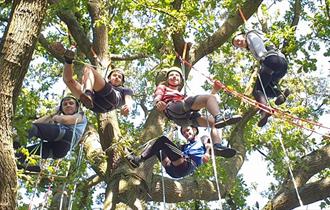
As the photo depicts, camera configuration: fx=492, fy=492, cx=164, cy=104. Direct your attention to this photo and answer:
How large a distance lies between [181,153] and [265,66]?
1618 millimetres

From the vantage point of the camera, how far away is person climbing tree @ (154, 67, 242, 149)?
5.82 meters

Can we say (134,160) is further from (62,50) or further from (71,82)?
(62,50)

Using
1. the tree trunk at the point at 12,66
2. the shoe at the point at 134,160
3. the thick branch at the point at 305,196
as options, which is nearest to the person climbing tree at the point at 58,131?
the shoe at the point at 134,160

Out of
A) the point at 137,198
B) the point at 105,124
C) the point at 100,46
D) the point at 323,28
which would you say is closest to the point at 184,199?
the point at 137,198

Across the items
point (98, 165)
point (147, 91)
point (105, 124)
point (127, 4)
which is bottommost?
point (98, 165)

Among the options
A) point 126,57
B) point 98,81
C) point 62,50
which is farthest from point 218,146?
point 126,57

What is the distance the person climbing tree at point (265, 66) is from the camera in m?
6.47

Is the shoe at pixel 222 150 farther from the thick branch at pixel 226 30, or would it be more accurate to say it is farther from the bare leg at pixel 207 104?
the thick branch at pixel 226 30

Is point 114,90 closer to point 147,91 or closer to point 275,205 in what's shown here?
point 275,205

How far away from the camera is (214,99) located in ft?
19.4

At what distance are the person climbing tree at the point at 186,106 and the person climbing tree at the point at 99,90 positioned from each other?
1.47ft

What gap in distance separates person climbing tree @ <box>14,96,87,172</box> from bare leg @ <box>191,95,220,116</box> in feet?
4.82

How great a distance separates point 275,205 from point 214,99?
184cm

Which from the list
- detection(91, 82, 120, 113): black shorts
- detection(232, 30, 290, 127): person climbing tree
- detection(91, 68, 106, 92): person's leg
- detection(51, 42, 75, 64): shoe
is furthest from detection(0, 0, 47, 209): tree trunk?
detection(232, 30, 290, 127): person climbing tree
